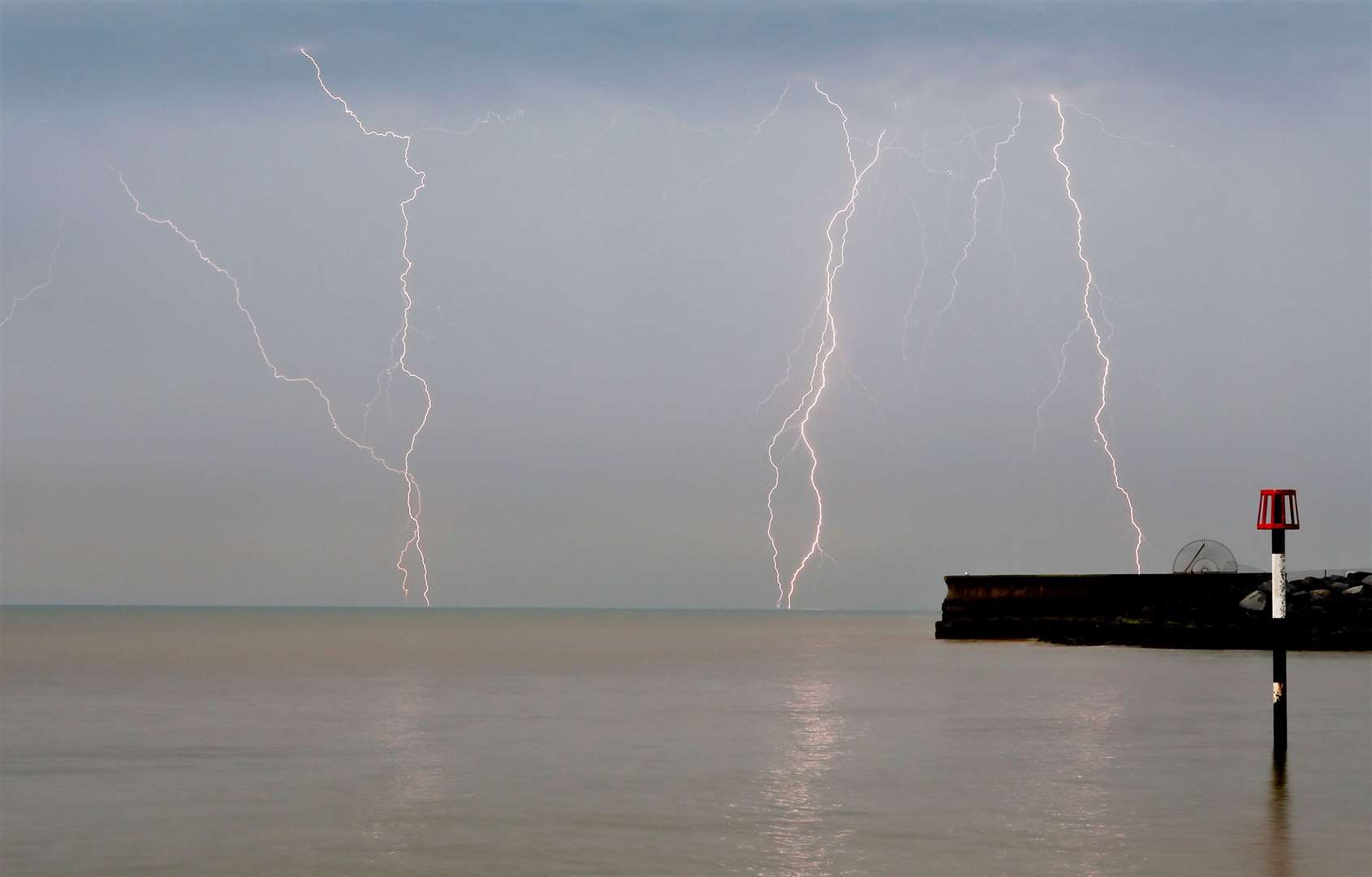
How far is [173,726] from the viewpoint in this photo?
19.9 metres

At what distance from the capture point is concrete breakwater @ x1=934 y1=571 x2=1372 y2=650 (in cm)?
4059

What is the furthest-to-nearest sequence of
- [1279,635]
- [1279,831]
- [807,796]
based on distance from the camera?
[1279,635] → [807,796] → [1279,831]

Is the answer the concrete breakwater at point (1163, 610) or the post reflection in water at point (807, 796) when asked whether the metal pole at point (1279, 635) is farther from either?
the concrete breakwater at point (1163, 610)

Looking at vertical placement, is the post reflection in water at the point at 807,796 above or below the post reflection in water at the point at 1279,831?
below

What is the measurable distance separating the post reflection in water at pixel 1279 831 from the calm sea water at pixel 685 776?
3cm

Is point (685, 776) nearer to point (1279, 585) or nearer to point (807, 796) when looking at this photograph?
point (807, 796)

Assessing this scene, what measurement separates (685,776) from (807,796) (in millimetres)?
1769

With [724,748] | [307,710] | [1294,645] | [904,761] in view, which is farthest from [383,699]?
[1294,645]

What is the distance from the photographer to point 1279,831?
11.5 meters

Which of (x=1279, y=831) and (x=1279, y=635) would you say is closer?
(x=1279, y=831)

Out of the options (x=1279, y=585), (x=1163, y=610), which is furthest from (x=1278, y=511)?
(x=1163, y=610)

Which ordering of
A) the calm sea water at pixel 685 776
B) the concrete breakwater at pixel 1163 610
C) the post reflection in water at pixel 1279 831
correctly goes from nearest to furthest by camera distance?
the post reflection in water at pixel 1279 831 < the calm sea water at pixel 685 776 < the concrete breakwater at pixel 1163 610

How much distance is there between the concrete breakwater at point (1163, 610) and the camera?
133 ft

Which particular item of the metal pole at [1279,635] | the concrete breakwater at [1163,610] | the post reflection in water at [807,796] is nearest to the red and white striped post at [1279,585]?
the metal pole at [1279,635]
